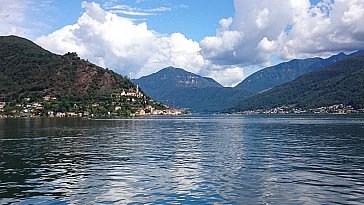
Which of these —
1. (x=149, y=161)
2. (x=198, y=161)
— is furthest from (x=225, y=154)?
(x=149, y=161)

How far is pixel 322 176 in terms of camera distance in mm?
40344

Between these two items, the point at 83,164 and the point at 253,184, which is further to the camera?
the point at 83,164

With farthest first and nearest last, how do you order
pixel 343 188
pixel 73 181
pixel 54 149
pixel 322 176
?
pixel 54 149
pixel 322 176
pixel 73 181
pixel 343 188

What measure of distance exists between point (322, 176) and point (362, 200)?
410 inches

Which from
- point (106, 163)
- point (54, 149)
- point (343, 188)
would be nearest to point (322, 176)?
point (343, 188)

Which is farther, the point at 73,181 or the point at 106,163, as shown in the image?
the point at 106,163

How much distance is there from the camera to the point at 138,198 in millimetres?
30828

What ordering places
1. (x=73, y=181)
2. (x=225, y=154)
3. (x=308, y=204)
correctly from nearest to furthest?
(x=308, y=204) → (x=73, y=181) → (x=225, y=154)

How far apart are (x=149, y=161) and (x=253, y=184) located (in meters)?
18.4

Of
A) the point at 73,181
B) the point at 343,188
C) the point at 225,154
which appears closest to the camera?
the point at 343,188

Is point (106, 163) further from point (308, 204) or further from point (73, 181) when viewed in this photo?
point (308, 204)

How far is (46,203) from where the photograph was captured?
29.5 meters

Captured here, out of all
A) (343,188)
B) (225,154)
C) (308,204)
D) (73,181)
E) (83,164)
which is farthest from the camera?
(225,154)

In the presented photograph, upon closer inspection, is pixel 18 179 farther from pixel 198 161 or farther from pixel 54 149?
pixel 54 149
